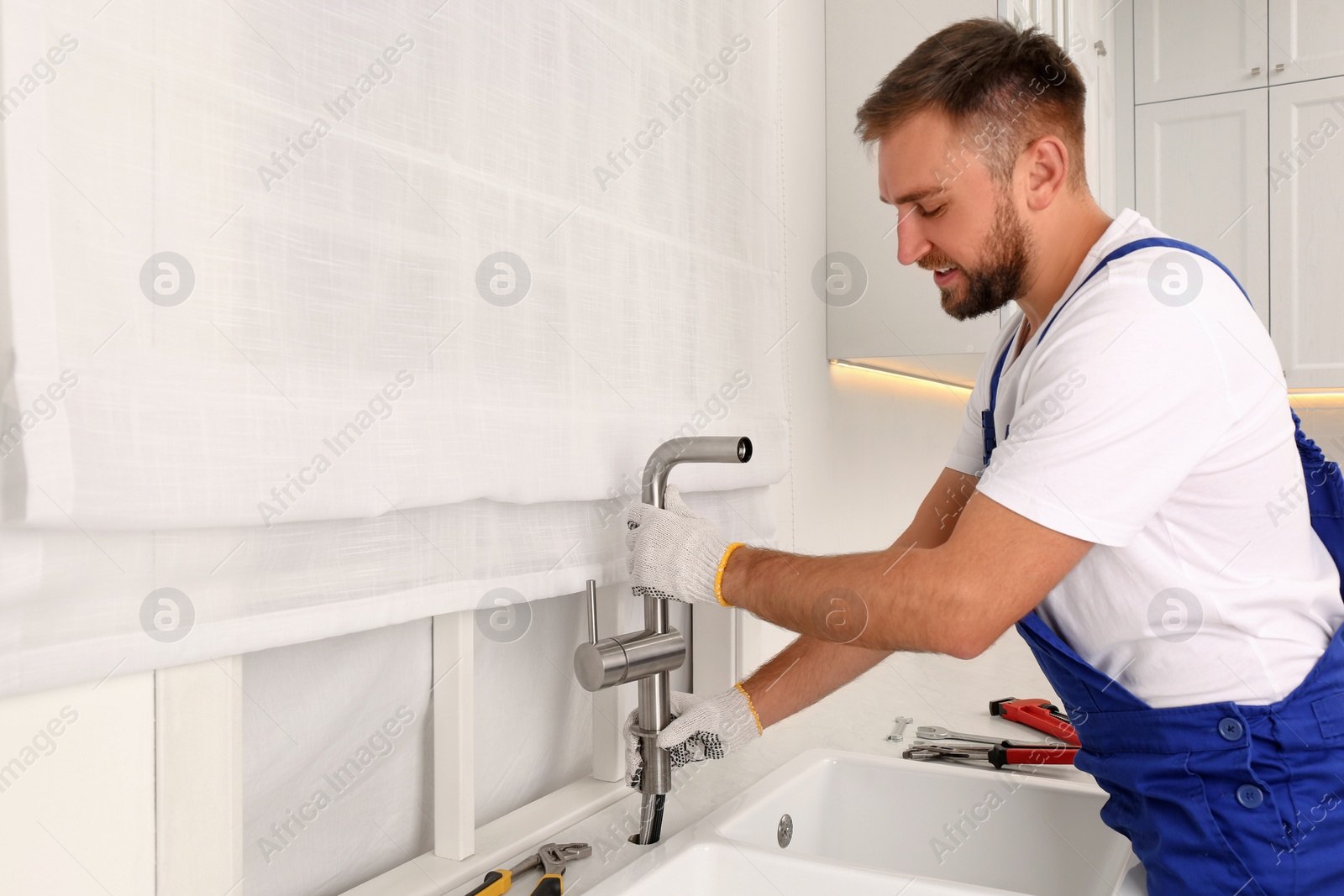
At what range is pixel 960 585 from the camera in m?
0.75

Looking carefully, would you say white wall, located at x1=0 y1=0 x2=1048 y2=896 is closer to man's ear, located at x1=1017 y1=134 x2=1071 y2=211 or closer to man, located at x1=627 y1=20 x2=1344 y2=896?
man, located at x1=627 y1=20 x2=1344 y2=896

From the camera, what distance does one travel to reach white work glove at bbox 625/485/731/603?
0.89m

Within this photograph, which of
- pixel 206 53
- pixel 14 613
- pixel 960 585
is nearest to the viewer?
pixel 14 613

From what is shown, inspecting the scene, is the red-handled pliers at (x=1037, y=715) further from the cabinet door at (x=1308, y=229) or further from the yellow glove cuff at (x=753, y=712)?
the cabinet door at (x=1308, y=229)

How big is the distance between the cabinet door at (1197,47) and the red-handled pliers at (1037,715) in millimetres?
1987

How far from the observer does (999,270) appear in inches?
38.0

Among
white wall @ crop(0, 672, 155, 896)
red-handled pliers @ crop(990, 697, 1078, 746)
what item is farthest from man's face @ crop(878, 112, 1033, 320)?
white wall @ crop(0, 672, 155, 896)

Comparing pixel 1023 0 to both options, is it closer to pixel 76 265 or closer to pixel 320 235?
pixel 320 235

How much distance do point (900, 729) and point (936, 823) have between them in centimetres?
21

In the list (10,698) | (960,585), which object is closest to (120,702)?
(10,698)

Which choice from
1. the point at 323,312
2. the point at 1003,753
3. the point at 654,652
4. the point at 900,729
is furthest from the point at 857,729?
the point at 323,312

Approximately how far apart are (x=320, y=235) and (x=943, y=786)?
912 millimetres

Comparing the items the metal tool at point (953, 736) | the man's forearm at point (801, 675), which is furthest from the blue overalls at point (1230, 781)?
the metal tool at point (953, 736)

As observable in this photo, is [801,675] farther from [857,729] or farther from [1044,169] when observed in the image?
[1044,169]
